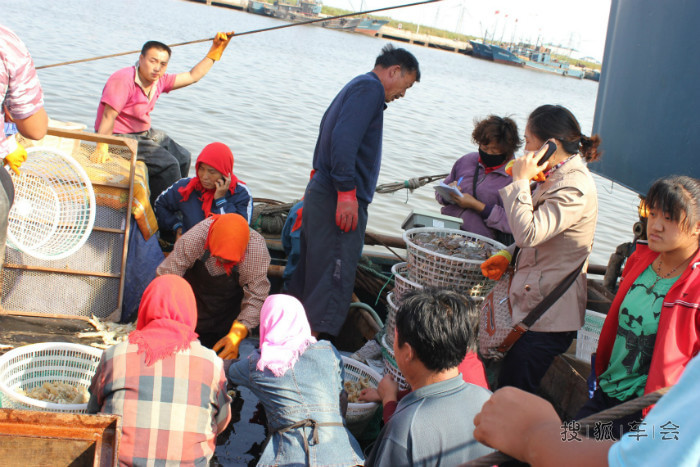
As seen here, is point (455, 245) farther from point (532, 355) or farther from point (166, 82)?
point (166, 82)

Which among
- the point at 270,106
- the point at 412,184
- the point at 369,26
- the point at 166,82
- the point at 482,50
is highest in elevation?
the point at 369,26

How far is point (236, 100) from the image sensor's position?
585 inches

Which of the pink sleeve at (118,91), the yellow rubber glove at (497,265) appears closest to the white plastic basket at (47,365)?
the yellow rubber glove at (497,265)

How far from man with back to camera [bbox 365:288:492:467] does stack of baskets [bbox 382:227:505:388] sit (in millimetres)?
868

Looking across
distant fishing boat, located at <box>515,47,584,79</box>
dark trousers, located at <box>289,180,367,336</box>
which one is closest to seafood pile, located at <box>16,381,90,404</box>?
dark trousers, located at <box>289,180,367,336</box>

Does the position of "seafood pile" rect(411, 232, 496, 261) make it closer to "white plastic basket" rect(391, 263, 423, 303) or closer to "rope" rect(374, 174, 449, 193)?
"white plastic basket" rect(391, 263, 423, 303)

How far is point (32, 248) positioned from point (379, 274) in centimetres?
226

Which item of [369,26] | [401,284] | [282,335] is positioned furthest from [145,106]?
[369,26]

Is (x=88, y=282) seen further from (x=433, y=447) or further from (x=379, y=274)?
(x=433, y=447)

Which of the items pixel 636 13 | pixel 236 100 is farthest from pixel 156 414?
pixel 236 100

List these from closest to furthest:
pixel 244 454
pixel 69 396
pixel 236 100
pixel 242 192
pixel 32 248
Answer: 1. pixel 69 396
2. pixel 244 454
3. pixel 32 248
4. pixel 242 192
5. pixel 236 100

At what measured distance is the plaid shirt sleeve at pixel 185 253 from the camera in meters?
3.63

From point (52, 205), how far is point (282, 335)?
1699 millimetres

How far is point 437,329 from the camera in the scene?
2.18 meters
